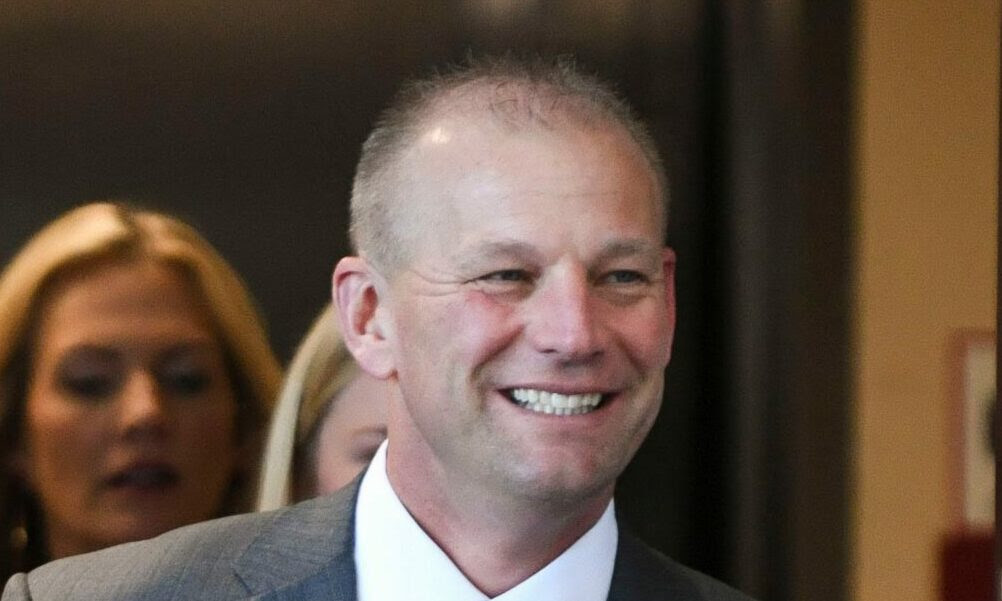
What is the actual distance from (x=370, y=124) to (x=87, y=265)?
0.35 m

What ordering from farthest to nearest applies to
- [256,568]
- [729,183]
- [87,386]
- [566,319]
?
[729,183], [87,386], [256,568], [566,319]

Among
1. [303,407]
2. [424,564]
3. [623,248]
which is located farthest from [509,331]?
[303,407]

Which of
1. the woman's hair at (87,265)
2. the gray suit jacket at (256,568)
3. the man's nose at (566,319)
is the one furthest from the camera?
the woman's hair at (87,265)

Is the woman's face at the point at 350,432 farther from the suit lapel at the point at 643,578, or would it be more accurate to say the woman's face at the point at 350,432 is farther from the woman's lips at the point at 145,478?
the suit lapel at the point at 643,578

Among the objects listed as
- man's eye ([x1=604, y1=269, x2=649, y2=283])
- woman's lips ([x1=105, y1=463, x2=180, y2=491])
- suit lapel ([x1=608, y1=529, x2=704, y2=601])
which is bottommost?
suit lapel ([x1=608, y1=529, x2=704, y2=601])

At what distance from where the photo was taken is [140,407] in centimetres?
164

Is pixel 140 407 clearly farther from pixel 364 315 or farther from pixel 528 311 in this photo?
pixel 528 311

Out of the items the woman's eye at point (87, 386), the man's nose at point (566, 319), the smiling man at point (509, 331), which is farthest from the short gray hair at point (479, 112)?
the woman's eye at point (87, 386)

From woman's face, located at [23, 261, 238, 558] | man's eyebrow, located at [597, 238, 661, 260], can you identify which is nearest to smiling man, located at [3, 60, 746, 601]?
man's eyebrow, located at [597, 238, 661, 260]

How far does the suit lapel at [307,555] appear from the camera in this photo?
1.38m

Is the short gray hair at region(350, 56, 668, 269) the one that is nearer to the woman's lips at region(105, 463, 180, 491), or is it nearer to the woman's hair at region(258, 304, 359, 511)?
the woman's hair at region(258, 304, 359, 511)

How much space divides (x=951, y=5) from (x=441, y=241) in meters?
0.85

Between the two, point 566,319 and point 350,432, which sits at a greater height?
point 566,319

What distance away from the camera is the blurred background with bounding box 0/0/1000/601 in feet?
5.46
